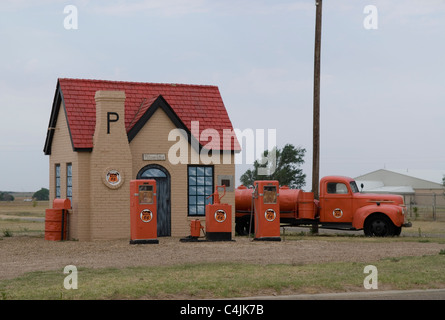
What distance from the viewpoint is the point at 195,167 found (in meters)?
27.3

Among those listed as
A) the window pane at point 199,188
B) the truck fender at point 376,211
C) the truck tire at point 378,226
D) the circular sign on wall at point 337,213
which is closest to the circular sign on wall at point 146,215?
the window pane at point 199,188

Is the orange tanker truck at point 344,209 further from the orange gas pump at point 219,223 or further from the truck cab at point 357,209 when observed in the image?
the orange gas pump at point 219,223

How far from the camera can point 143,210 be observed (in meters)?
23.0

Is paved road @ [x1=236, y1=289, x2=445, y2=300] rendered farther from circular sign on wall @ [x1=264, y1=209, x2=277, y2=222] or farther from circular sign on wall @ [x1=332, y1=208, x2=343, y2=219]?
circular sign on wall @ [x1=332, y1=208, x2=343, y2=219]

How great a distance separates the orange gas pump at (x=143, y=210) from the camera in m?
22.9

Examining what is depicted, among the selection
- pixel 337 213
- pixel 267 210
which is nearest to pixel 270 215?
pixel 267 210

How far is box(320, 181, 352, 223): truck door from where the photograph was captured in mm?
27688

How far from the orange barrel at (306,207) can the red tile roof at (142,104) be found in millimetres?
3234

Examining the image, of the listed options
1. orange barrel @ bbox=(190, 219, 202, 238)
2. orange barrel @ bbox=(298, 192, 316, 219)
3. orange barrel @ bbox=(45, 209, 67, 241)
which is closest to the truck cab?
orange barrel @ bbox=(298, 192, 316, 219)

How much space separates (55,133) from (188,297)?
696 inches

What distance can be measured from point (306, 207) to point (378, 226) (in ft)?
9.26

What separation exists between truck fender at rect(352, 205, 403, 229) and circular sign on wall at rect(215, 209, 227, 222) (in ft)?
18.8
